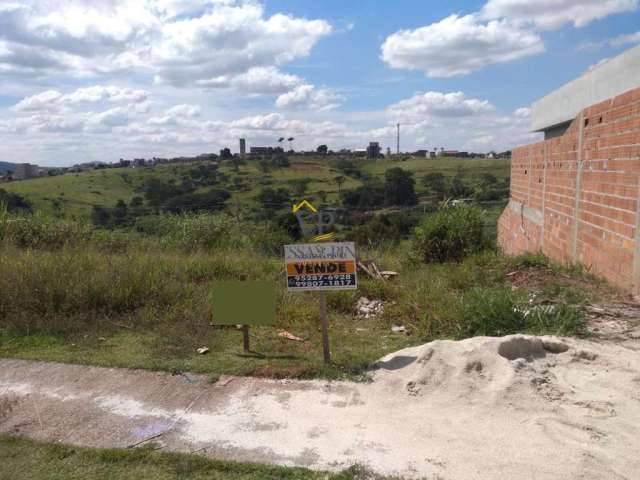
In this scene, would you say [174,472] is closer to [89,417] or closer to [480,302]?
[89,417]

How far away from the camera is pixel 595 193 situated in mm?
6020

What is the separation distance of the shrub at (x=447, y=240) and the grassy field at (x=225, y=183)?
60.1 feet

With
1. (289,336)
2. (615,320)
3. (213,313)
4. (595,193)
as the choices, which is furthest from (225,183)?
(615,320)

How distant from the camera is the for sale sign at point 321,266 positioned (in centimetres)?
411

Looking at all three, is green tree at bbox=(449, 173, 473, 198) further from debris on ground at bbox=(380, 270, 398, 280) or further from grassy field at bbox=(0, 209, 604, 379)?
debris on ground at bbox=(380, 270, 398, 280)

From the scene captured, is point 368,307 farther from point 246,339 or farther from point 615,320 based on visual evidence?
point 615,320

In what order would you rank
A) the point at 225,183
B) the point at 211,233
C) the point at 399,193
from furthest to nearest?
the point at 225,183, the point at 399,193, the point at 211,233

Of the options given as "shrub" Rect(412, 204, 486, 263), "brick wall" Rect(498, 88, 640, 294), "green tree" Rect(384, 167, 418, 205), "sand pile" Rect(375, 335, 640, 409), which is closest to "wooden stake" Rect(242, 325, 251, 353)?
"sand pile" Rect(375, 335, 640, 409)

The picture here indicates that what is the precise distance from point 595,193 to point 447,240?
9.77ft

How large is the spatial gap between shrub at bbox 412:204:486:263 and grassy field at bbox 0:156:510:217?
60.1 feet

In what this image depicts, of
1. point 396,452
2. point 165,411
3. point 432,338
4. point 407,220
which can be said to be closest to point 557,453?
point 396,452

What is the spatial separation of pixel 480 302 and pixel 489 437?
1908 mm

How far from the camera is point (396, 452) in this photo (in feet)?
9.20

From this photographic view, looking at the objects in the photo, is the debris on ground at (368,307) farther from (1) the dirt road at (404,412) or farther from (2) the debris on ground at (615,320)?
(2) the debris on ground at (615,320)
